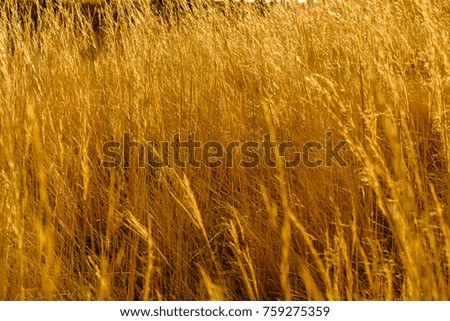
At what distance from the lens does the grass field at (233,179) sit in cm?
153

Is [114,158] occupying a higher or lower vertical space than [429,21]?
lower

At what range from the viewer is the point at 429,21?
2.01 metres

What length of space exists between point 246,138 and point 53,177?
815 mm

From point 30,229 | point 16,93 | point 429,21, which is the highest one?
point 429,21

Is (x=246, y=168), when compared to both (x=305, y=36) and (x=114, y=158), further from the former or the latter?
(x=305, y=36)

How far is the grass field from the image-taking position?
1530 mm

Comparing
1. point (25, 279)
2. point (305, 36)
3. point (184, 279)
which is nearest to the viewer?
Result: point (25, 279)

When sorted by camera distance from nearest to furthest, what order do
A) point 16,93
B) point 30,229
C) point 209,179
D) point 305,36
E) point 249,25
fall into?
1. point 30,229
2. point 209,179
3. point 16,93
4. point 305,36
5. point 249,25

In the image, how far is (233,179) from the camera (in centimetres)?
216

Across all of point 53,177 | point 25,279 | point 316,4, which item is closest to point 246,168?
point 53,177

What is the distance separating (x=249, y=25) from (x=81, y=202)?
1640mm

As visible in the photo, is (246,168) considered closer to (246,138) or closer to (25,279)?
(246,138)

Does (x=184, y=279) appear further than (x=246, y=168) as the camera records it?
No

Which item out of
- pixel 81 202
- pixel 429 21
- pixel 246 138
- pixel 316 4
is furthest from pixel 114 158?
pixel 316 4
